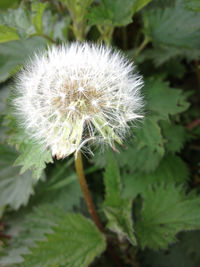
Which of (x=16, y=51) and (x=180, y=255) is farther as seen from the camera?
(x=180, y=255)

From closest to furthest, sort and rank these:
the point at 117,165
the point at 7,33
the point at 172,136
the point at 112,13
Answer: the point at 7,33, the point at 112,13, the point at 117,165, the point at 172,136

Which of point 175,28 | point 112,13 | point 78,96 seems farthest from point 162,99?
point 78,96

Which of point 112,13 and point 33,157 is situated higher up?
point 112,13

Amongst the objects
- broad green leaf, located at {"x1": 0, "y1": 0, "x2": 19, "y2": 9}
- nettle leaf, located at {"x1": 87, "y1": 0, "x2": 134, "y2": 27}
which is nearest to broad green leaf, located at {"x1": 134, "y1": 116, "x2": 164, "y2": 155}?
nettle leaf, located at {"x1": 87, "y1": 0, "x2": 134, "y2": 27}

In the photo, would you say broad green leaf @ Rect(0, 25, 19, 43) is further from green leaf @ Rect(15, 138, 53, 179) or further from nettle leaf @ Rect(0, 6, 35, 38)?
green leaf @ Rect(15, 138, 53, 179)

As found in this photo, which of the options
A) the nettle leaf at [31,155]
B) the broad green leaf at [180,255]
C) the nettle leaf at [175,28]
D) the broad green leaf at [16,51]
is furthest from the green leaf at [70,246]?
the nettle leaf at [175,28]

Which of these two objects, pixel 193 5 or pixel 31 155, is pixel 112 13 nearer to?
pixel 193 5

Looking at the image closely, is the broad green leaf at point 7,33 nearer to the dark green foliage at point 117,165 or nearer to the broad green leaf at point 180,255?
the dark green foliage at point 117,165
